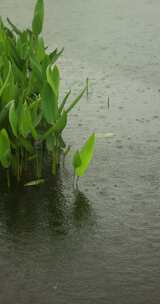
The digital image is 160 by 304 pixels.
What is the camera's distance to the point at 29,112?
224cm

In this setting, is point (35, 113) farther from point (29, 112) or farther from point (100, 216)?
point (100, 216)

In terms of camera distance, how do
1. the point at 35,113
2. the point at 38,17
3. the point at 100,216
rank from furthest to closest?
the point at 38,17
the point at 35,113
the point at 100,216

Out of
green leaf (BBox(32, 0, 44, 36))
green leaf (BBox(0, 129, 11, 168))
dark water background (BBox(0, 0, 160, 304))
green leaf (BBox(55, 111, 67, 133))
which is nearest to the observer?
dark water background (BBox(0, 0, 160, 304))

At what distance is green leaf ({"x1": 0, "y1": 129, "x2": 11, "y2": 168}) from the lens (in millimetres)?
2174

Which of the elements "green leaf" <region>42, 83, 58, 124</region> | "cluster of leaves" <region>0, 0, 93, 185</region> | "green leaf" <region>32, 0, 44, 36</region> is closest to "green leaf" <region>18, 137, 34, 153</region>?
"cluster of leaves" <region>0, 0, 93, 185</region>

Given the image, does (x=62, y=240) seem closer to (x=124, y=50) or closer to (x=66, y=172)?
(x=66, y=172)

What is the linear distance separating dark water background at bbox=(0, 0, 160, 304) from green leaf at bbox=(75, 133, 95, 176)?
96 mm

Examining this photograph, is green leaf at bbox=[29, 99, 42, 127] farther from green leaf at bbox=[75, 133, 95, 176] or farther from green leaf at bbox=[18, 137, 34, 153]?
green leaf at bbox=[75, 133, 95, 176]

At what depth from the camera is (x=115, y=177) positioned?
8.09ft

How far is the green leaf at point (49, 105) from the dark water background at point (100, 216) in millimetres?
271

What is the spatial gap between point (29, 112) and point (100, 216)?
46cm

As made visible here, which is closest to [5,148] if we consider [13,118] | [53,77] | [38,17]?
[13,118]

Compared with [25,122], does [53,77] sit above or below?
above

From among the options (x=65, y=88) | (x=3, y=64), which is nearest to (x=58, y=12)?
(x=65, y=88)
